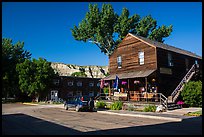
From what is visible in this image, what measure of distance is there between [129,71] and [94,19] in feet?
70.3

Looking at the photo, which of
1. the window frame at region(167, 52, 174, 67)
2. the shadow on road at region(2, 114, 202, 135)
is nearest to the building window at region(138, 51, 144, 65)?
the window frame at region(167, 52, 174, 67)

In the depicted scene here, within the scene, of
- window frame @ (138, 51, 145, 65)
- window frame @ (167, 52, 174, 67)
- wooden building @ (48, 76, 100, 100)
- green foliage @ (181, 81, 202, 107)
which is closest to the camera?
green foliage @ (181, 81, 202, 107)

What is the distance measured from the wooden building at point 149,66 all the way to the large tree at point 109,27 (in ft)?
55.9

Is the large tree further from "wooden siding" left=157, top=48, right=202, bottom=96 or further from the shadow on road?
the shadow on road

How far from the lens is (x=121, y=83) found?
97.8 feet

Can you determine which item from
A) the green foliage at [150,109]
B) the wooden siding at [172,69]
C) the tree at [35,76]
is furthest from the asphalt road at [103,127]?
the tree at [35,76]

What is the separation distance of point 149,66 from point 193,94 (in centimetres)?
604

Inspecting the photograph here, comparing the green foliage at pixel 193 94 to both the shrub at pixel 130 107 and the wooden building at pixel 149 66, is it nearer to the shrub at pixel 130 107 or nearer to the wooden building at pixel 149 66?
the wooden building at pixel 149 66

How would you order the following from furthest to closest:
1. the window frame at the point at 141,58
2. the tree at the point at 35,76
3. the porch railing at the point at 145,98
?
the tree at the point at 35,76
the window frame at the point at 141,58
the porch railing at the point at 145,98

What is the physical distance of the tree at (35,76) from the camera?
42938 mm

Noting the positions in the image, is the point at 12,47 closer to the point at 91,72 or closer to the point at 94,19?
the point at 94,19

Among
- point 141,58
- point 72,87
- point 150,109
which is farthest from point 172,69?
point 72,87

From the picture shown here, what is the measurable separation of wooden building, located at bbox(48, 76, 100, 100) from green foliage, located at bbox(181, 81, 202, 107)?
31.0 m

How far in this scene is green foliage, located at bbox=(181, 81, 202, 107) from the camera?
23.0 metres
